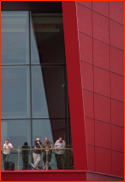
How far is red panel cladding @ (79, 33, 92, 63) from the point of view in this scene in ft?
71.8

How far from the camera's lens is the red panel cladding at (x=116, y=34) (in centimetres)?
2317

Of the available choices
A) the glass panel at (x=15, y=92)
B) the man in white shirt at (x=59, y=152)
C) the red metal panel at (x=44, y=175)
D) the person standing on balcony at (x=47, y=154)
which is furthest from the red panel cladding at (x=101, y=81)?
the glass panel at (x=15, y=92)

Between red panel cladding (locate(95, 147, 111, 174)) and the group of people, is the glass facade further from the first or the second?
red panel cladding (locate(95, 147, 111, 174))

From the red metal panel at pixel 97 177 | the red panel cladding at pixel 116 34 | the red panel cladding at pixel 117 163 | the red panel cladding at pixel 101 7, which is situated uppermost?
the red panel cladding at pixel 101 7

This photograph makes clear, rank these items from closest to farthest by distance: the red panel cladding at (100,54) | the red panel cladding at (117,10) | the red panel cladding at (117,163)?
the red panel cladding at (100,54)
the red panel cladding at (117,163)
the red panel cladding at (117,10)

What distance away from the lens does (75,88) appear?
2184 centimetres

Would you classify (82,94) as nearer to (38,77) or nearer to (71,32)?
(71,32)

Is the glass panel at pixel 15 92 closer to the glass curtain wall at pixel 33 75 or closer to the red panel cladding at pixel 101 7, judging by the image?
the glass curtain wall at pixel 33 75

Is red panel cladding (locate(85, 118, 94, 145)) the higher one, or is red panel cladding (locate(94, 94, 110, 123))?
red panel cladding (locate(94, 94, 110, 123))

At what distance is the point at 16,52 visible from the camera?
2805 cm

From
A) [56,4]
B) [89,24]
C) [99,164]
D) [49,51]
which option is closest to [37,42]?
[49,51]

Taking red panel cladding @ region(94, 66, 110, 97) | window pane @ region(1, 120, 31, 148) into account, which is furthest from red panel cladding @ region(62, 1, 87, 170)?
window pane @ region(1, 120, 31, 148)

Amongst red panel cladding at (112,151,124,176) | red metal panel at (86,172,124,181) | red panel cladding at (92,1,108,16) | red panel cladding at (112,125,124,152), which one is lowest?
red metal panel at (86,172,124,181)

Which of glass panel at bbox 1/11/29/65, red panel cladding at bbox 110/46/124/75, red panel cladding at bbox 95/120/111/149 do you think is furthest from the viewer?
glass panel at bbox 1/11/29/65
